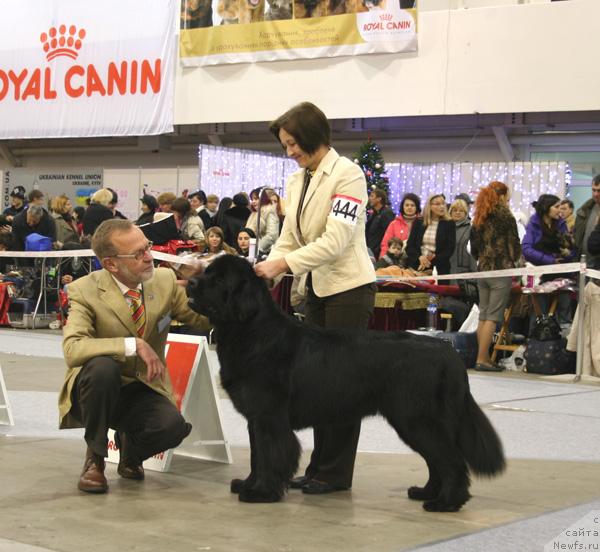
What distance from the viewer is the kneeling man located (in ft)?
13.2

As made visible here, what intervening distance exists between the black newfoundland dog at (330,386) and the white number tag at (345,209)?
482mm

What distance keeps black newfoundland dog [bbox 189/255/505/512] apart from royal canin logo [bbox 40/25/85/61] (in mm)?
15463

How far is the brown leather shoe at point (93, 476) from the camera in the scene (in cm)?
403

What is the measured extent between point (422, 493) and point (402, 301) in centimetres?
567

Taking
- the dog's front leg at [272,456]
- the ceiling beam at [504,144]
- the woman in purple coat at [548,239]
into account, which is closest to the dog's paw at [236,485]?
the dog's front leg at [272,456]

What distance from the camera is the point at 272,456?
3881 mm

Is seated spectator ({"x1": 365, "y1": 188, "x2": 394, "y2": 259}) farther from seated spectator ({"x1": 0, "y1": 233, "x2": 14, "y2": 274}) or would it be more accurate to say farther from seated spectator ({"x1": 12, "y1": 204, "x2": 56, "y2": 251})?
seated spectator ({"x1": 0, "y1": 233, "x2": 14, "y2": 274})

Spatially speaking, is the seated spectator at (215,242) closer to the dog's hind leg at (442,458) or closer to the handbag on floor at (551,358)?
the handbag on floor at (551,358)

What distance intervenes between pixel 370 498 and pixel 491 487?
0.59m

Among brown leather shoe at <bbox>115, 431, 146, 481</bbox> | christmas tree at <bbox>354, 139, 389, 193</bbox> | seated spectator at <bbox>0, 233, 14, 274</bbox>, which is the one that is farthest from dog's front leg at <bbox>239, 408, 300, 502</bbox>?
christmas tree at <bbox>354, 139, 389, 193</bbox>

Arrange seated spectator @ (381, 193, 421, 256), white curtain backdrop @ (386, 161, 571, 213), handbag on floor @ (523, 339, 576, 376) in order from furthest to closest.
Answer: white curtain backdrop @ (386, 161, 571, 213) → seated spectator @ (381, 193, 421, 256) → handbag on floor @ (523, 339, 576, 376)

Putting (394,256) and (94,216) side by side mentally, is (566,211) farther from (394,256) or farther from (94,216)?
(94,216)

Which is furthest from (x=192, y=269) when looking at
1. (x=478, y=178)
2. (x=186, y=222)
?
(x=478, y=178)

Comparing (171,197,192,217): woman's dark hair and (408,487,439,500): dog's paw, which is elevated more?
(171,197,192,217): woman's dark hair
